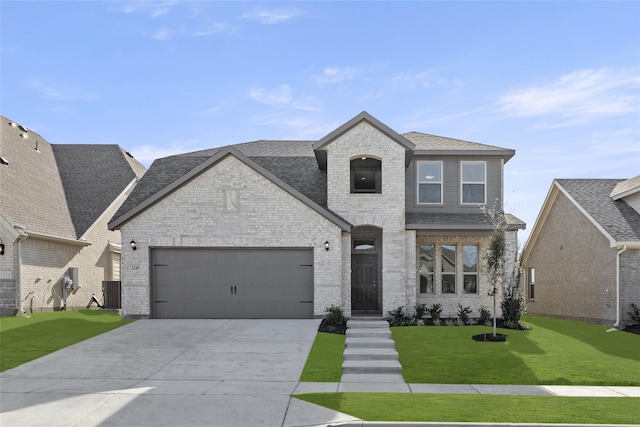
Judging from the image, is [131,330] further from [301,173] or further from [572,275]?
[572,275]

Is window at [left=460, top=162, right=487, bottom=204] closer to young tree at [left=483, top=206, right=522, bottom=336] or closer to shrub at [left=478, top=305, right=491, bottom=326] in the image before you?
young tree at [left=483, top=206, right=522, bottom=336]

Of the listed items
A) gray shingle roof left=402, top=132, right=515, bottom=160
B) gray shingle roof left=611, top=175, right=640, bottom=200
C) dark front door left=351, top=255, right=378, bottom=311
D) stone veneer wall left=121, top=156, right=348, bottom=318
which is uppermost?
gray shingle roof left=402, top=132, right=515, bottom=160

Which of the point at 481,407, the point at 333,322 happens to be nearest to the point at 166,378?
the point at 481,407

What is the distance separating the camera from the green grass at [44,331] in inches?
536

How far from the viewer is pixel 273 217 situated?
18.5 metres

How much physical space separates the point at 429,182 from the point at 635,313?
820 centimetres

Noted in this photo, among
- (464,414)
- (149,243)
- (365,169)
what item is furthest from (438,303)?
(464,414)

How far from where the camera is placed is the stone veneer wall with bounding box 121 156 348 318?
18500mm

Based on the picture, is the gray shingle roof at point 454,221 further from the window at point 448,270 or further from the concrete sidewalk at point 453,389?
the concrete sidewalk at point 453,389

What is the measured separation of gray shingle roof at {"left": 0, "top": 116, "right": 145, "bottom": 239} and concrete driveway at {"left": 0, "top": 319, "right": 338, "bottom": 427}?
8.28 meters

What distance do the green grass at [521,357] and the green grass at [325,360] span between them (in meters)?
1.50

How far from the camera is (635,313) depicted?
18.8 metres

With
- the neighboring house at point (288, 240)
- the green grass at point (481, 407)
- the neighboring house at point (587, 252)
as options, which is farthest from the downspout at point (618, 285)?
the green grass at point (481, 407)

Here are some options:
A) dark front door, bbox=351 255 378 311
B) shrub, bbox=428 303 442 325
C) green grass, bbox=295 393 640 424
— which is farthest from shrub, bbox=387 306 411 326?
green grass, bbox=295 393 640 424
